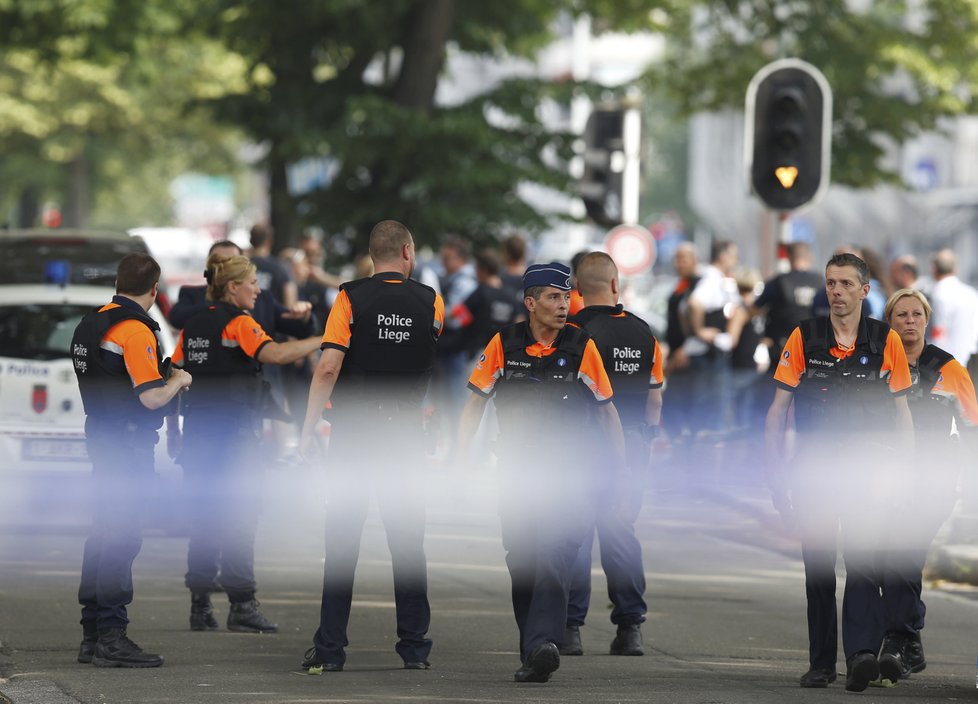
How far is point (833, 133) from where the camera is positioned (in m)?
25.5

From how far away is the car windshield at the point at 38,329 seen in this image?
1219cm

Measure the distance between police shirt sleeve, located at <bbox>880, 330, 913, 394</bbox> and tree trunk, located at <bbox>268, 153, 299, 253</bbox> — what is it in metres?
15.6

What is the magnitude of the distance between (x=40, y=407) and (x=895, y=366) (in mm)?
5858

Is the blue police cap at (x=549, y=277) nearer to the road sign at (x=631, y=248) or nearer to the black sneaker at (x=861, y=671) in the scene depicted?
the black sneaker at (x=861, y=671)

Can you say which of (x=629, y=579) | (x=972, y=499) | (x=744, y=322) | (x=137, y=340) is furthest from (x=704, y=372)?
(x=137, y=340)

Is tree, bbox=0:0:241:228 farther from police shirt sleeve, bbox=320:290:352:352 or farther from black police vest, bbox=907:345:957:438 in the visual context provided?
black police vest, bbox=907:345:957:438

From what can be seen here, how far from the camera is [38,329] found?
12.3 metres

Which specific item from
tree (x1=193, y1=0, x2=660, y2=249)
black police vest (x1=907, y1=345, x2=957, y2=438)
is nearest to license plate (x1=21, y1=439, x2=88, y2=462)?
black police vest (x1=907, y1=345, x2=957, y2=438)

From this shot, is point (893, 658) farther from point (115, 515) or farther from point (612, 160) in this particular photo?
point (612, 160)

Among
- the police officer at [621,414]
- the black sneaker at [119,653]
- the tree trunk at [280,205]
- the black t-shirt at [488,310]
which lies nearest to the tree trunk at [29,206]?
the tree trunk at [280,205]

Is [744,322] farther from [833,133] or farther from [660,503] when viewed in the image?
[833,133]

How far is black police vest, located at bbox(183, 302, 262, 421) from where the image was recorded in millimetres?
9203

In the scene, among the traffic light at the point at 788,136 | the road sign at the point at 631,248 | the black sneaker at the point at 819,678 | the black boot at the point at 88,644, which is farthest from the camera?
the road sign at the point at 631,248

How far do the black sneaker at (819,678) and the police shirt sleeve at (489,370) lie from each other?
1680mm
